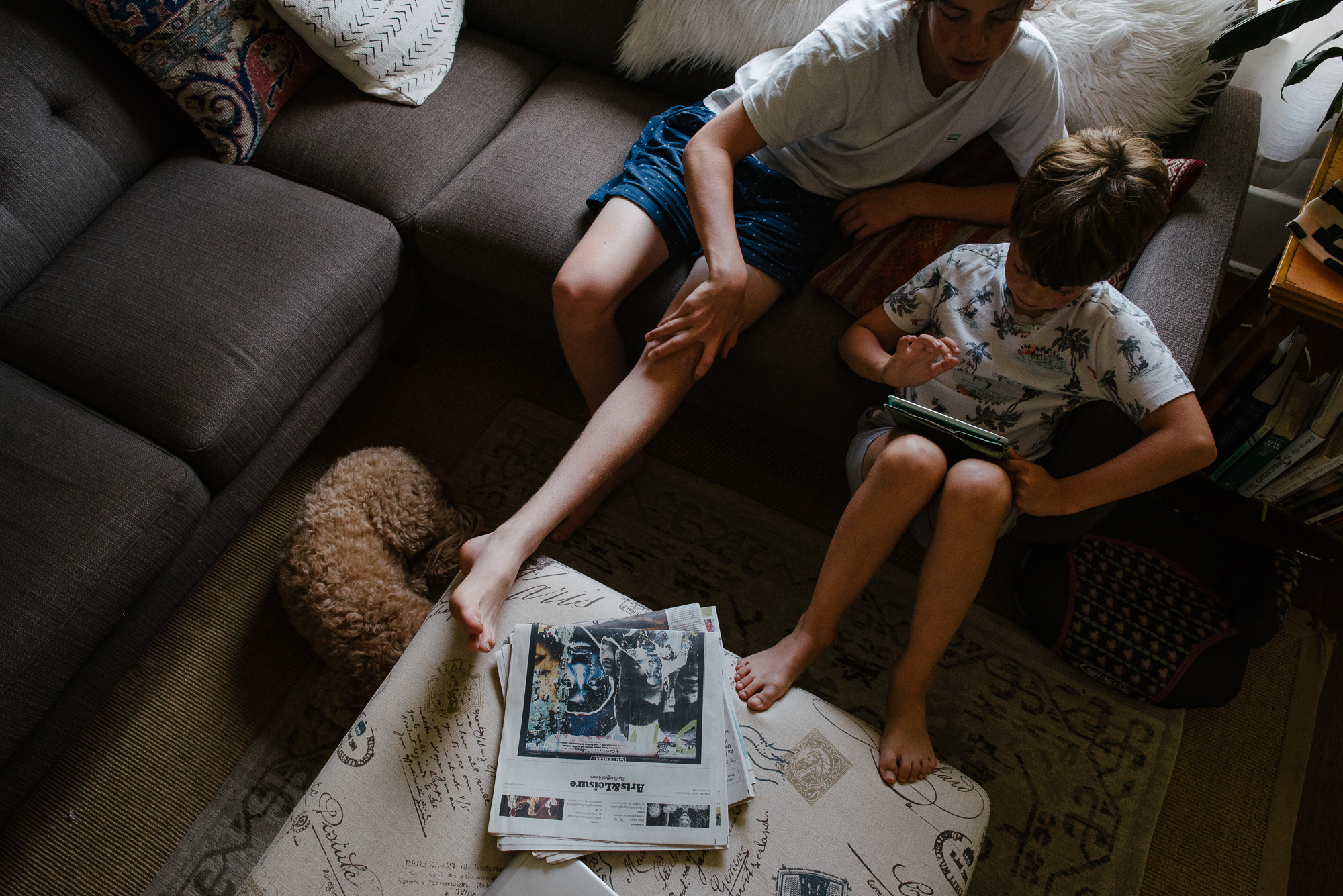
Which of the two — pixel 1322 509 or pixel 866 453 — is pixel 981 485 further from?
pixel 1322 509

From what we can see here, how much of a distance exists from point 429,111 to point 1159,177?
1.37 m

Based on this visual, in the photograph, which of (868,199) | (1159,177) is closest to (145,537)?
(868,199)

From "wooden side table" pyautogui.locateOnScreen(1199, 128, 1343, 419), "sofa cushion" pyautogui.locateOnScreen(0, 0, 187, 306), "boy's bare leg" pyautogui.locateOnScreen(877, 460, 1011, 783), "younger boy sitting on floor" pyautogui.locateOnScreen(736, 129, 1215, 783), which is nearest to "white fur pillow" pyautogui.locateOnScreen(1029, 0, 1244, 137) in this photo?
"wooden side table" pyautogui.locateOnScreen(1199, 128, 1343, 419)

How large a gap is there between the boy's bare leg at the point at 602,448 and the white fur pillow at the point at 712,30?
0.49 m

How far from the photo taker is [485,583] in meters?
1.10

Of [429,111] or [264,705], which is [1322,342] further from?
[264,705]

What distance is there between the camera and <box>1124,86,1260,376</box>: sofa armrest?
43.9 inches

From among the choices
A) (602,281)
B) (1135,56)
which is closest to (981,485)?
(602,281)

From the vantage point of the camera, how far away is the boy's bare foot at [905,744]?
104 cm

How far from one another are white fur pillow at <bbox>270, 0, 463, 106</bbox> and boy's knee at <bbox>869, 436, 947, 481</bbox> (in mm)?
1261

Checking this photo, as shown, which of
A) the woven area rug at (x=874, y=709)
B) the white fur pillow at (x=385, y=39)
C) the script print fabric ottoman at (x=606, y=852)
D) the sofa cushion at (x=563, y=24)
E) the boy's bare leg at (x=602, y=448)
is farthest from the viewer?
the sofa cushion at (x=563, y=24)

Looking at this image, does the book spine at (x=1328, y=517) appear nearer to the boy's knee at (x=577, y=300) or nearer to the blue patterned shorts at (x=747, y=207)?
the blue patterned shorts at (x=747, y=207)

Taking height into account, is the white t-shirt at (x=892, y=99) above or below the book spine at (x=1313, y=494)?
above

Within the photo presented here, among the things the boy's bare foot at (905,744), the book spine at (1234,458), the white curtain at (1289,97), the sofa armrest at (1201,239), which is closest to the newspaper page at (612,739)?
the boy's bare foot at (905,744)
